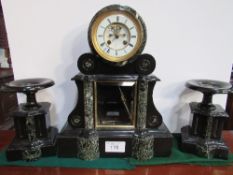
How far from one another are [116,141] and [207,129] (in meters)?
0.46

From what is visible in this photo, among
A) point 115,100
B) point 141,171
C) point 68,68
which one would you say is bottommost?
point 141,171

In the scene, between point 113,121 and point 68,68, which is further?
point 68,68

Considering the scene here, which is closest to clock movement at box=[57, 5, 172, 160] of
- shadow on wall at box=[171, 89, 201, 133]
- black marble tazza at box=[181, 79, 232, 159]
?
black marble tazza at box=[181, 79, 232, 159]

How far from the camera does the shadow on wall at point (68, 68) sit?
106 centimetres

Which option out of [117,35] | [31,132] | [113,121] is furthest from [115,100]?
[31,132]

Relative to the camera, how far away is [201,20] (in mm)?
1035

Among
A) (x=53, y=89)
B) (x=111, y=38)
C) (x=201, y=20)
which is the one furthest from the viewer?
(x=53, y=89)

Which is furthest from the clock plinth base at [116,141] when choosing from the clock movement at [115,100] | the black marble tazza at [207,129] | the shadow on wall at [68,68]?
the shadow on wall at [68,68]

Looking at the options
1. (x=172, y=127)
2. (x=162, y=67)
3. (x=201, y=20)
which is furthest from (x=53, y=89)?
(x=201, y=20)

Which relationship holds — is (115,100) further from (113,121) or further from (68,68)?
(68,68)

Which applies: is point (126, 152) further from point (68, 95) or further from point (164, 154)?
point (68, 95)

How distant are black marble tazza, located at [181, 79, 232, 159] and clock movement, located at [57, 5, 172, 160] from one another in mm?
149

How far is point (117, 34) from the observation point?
0.84 meters

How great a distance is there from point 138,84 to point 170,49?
13.7 inches
